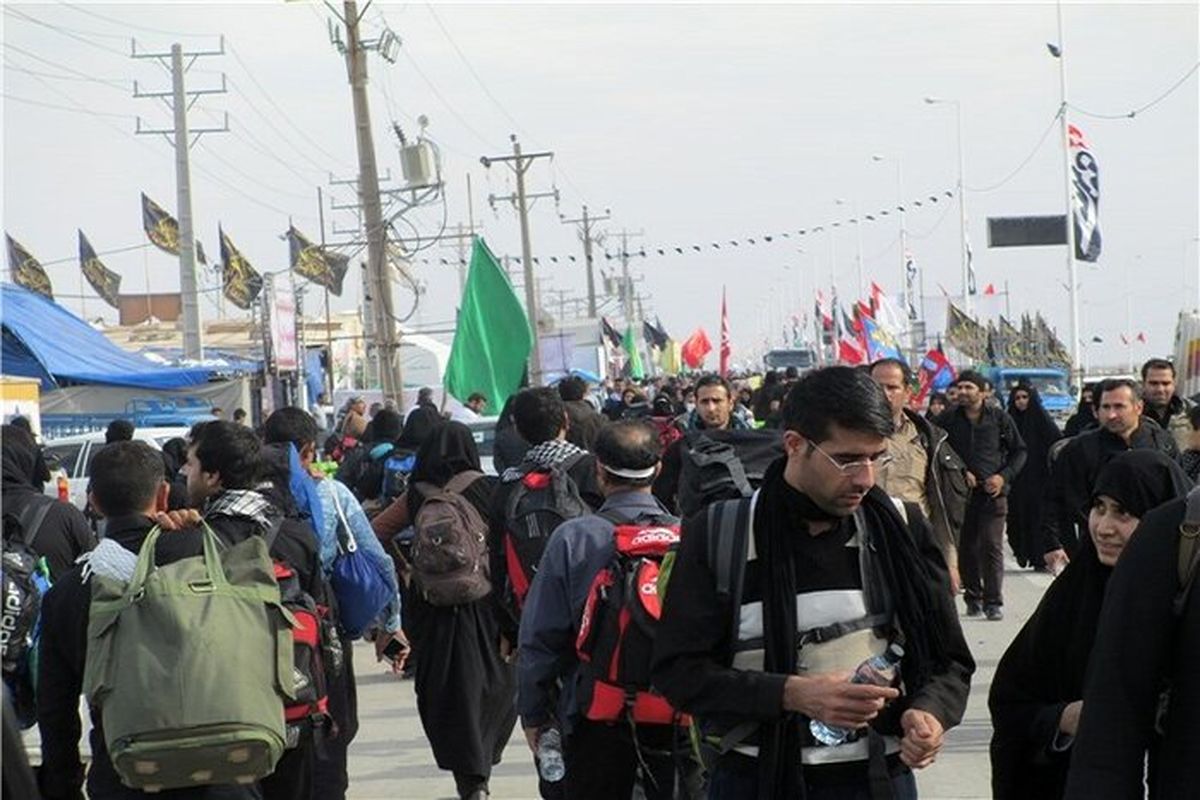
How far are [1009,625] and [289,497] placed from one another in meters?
7.93

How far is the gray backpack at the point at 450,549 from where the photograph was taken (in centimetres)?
841

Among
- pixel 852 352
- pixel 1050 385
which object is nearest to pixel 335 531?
pixel 852 352

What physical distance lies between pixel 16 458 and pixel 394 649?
1663 millimetres

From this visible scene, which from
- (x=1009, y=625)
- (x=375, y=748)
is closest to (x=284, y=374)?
(x=1009, y=625)

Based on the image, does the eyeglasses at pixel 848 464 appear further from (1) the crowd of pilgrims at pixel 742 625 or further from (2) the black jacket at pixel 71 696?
(2) the black jacket at pixel 71 696

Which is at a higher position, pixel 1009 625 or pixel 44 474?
pixel 44 474

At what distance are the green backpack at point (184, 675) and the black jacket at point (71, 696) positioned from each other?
0.37ft

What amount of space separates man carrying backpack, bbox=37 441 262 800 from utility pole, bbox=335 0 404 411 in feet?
72.7

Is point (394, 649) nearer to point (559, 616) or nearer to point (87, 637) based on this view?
point (559, 616)

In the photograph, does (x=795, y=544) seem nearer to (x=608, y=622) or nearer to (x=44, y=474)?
(x=608, y=622)

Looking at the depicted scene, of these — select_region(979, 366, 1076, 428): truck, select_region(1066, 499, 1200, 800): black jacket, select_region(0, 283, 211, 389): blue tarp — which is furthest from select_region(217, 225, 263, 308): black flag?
select_region(1066, 499, 1200, 800): black jacket

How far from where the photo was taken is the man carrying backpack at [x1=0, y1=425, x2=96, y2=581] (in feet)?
25.7

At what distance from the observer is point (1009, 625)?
13789 mm

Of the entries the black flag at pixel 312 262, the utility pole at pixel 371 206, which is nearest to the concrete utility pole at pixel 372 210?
the utility pole at pixel 371 206
